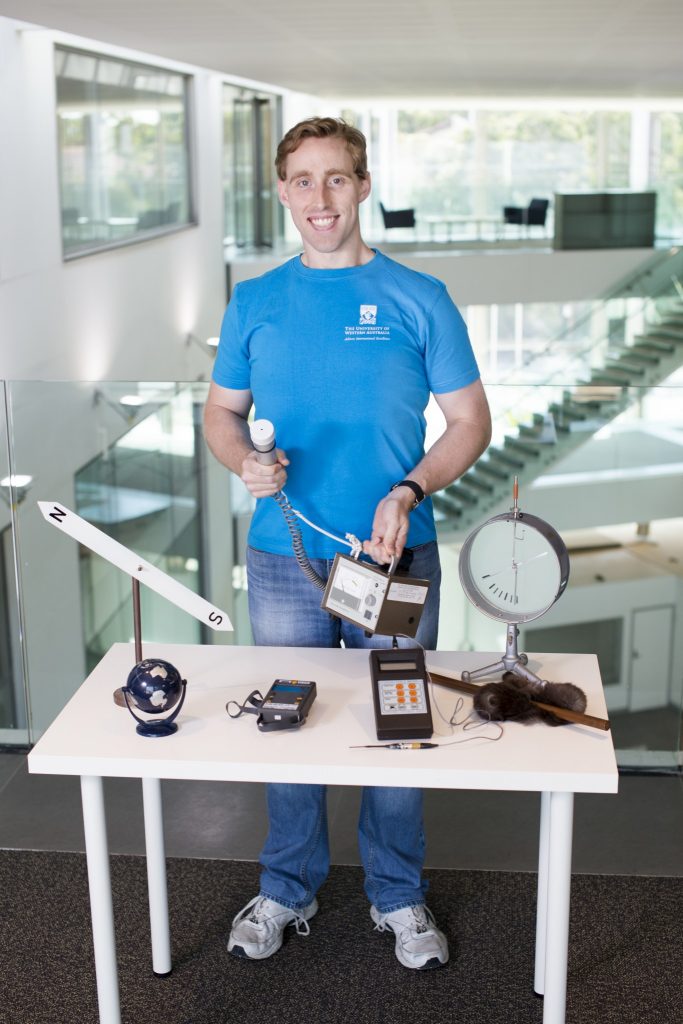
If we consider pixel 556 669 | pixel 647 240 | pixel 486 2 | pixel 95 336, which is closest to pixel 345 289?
pixel 556 669

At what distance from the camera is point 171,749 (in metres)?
1.84

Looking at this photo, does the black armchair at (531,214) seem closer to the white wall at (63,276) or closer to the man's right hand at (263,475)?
the white wall at (63,276)

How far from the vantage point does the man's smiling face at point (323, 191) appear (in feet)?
6.92

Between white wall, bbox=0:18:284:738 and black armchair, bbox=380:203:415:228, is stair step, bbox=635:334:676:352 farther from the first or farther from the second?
white wall, bbox=0:18:284:738

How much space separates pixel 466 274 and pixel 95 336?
19.7 feet

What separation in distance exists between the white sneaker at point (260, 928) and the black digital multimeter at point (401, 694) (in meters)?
0.71

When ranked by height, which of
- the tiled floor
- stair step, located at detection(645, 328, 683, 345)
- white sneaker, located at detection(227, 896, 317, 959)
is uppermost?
stair step, located at detection(645, 328, 683, 345)

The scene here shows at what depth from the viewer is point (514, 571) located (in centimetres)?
205

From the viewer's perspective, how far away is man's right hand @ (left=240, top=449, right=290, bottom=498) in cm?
200

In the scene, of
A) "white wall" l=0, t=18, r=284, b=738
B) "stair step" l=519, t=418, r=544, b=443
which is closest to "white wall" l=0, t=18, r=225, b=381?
"white wall" l=0, t=18, r=284, b=738

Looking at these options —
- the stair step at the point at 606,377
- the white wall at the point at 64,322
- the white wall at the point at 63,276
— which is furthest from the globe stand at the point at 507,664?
the stair step at the point at 606,377

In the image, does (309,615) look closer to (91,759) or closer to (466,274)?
(91,759)

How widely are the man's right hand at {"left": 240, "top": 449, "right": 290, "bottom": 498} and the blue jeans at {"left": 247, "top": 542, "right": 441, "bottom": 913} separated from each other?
262 mm

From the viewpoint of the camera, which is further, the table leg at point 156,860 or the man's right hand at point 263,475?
the table leg at point 156,860
